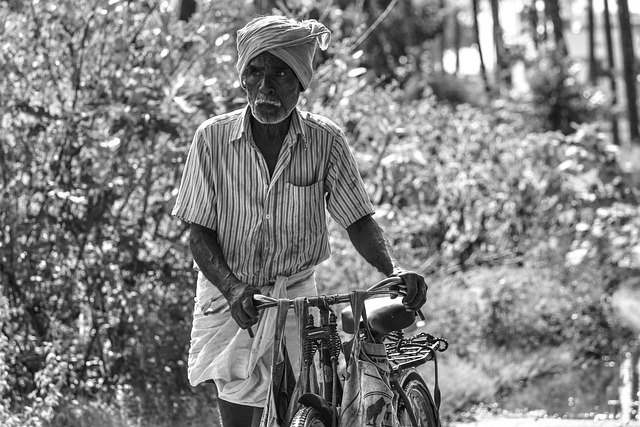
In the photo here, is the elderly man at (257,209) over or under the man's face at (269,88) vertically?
under

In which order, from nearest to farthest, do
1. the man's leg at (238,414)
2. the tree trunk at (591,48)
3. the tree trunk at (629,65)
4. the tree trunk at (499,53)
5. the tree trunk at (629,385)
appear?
the man's leg at (238,414), the tree trunk at (629,385), the tree trunk at (629,65), the tree trunk at (499,53), the tree trunk at (591,48)

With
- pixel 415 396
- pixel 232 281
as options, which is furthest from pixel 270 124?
pixel 415 396

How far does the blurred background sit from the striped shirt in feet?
7.06

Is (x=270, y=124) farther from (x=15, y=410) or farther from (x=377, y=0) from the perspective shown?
(x=377, y=0)

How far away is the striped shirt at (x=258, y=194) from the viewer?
177 inches

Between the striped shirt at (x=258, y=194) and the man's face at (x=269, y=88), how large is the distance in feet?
0.49

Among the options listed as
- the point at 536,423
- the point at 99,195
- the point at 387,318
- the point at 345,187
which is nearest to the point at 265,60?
the point at 345,187

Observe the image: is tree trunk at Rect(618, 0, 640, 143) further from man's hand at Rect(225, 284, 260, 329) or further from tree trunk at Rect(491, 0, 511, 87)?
man's hand at Rect(225, 284, 260, 329)

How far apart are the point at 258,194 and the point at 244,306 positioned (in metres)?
0.54

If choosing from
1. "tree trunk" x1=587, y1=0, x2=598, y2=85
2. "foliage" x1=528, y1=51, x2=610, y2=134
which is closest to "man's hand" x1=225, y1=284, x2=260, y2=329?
"foliage" x1=528, y1=51, x2=610, y2=134

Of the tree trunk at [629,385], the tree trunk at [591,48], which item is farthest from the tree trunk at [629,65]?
the tree trunk at [629,385]

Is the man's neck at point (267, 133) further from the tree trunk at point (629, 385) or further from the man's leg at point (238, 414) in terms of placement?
the tree trunk at point (629, 385)

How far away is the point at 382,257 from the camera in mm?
4559

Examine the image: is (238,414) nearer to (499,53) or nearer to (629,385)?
(629,385)
